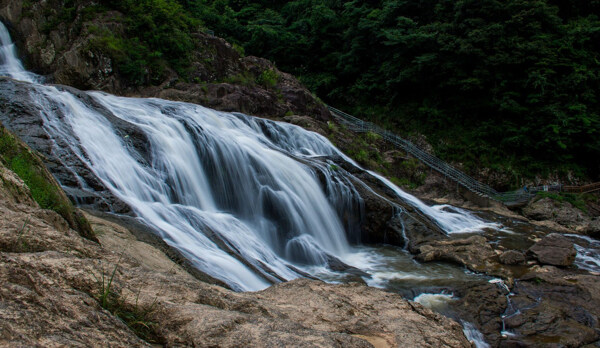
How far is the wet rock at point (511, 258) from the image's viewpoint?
9.25 m

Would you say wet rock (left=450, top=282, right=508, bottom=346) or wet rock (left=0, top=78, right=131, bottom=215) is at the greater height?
wet rock (left=0, top=78, right=131, bottom=215)

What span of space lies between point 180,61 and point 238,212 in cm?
1021

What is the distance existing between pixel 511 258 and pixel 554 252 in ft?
3.90

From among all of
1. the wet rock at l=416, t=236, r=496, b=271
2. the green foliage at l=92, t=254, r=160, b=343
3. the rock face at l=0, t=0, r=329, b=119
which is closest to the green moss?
the green foliage at l=92, t=254, r=160, b=343

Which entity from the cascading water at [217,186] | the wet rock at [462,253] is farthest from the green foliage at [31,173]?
the wet rock at [462,253]

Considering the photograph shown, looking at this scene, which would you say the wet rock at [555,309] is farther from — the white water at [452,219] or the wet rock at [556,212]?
the wet rock at [556,212]

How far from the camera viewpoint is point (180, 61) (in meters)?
17.6

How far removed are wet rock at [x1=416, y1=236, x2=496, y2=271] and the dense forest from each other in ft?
41.8

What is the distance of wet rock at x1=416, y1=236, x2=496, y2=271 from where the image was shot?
29.7ft

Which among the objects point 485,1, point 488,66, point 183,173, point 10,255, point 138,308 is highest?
point 485,1

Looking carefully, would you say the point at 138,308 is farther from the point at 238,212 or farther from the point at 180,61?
the point at 180,61

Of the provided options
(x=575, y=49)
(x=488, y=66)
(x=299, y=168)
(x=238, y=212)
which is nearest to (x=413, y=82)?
(x=488, y=66)

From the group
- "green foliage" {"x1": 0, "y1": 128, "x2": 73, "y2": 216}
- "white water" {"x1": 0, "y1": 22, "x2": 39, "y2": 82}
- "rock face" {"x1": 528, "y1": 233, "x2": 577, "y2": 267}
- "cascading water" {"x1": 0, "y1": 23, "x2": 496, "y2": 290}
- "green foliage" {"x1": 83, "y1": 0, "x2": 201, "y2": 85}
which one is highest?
"green foliage" {"x1": 83, "y1": 0, "x2": 201, "y2": 85}

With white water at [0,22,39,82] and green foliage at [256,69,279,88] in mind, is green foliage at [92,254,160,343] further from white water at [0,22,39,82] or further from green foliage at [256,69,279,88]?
green foliage at [256,69,279,88]
